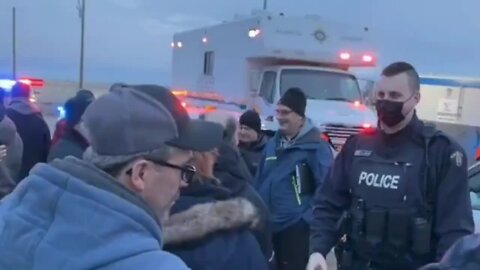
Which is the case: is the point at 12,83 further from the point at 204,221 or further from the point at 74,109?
the point at 204,221

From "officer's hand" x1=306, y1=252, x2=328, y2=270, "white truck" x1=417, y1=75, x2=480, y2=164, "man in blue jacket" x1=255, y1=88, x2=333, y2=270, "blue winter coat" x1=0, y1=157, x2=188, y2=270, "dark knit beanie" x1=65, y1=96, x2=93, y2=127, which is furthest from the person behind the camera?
"white truck" x1=417, y1=75, x2=480, y2=164

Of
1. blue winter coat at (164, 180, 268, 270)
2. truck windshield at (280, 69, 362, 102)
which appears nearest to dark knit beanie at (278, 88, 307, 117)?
blue winter coat at (164, 180, 268, 270)

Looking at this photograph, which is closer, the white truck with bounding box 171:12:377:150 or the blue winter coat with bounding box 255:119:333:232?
the blue winter coat with bounding box 255:119:333:232

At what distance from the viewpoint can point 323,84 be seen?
14359mm

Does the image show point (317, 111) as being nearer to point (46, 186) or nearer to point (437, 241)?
point (437, 241)

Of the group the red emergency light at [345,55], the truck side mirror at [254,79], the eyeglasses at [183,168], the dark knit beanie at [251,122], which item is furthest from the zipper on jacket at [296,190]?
the red emergency light at [345,55]

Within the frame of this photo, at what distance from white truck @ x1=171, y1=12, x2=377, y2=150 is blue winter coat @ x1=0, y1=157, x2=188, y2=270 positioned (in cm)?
1160

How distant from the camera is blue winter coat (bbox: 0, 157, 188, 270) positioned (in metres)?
1.56

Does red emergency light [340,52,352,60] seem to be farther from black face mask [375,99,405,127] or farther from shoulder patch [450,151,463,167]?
shoulder patch [450,151,463,167]

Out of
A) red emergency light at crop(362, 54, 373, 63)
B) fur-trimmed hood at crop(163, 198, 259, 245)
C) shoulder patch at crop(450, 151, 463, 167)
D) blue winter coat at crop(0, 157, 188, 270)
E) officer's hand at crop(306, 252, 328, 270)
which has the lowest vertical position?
officer's hand at crop(306, 252, 328, 270)

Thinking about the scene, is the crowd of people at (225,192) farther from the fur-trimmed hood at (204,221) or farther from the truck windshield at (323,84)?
the truck windshield at (323,84)

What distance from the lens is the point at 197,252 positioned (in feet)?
9.12

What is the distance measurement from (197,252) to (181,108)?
2.36 feet

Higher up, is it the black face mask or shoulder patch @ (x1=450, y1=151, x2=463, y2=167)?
the black face mask
